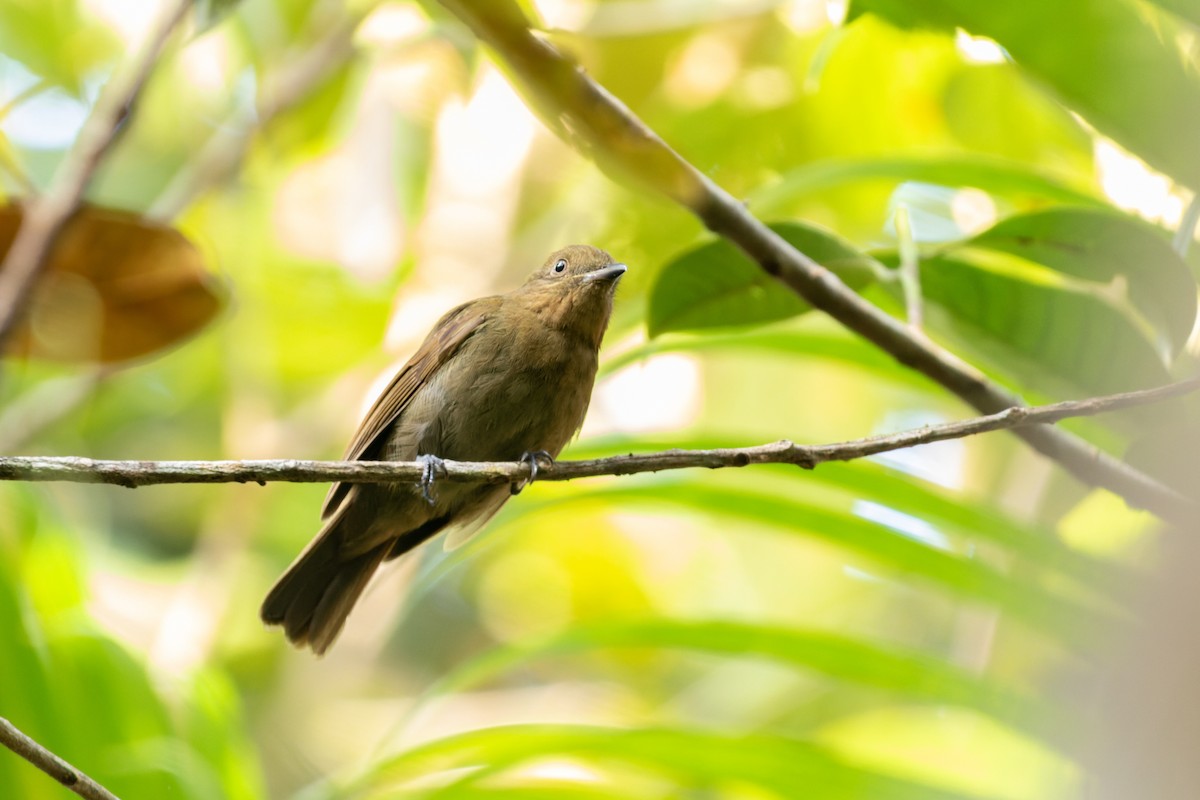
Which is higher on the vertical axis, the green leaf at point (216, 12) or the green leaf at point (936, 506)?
the green leaf at point (216, 12)

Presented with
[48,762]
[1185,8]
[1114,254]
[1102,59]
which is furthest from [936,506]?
[48,762]

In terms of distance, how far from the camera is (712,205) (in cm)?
270

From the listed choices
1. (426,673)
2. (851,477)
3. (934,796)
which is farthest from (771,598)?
(934,796)

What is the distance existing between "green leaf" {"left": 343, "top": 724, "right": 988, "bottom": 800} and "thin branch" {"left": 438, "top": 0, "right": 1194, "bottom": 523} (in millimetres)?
856

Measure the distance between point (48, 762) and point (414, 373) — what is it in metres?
2.54

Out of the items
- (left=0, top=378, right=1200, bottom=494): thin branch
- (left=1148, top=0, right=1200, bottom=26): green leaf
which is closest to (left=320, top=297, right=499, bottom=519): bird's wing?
(left=0, top=378, right=1200, bottom=494): thin branch

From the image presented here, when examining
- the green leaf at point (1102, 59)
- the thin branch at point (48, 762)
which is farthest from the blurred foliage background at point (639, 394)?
the thin branch at point (48, 762)

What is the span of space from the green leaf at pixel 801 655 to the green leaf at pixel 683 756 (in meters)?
0.19

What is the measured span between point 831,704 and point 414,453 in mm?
3644

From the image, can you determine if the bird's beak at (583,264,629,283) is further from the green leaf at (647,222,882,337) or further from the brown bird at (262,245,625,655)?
the green leaf at (647,222,882,337)

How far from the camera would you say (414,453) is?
4.45 metres

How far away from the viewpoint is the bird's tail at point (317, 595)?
14.6ft

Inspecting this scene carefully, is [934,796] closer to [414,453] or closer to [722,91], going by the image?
[414,453]

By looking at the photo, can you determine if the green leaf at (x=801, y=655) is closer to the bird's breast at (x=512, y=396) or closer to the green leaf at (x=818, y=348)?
the green leaf at (x=818, y=348)
